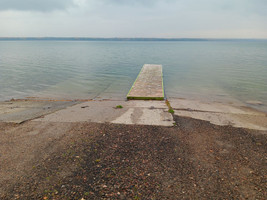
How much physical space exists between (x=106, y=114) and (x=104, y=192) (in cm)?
584

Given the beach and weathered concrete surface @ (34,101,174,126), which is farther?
weathered concrete surface @ (34,101,174,126)

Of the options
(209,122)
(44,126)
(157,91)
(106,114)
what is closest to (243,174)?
(209,122)

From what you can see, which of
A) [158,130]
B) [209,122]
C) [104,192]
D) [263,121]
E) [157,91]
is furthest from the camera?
[157,91]

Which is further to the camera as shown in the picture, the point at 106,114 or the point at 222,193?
the point at 106,114

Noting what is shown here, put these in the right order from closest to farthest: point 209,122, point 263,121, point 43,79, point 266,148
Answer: point 266,148
point 209,122
point 263,121
point 43,79

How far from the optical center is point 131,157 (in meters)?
6.22

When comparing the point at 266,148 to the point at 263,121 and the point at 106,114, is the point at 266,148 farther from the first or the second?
the point at 106,114

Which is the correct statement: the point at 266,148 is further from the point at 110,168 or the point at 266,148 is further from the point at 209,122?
the point at 110,168

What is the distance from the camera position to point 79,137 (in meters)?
7.49

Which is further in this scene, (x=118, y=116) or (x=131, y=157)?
(x=118, y=116)

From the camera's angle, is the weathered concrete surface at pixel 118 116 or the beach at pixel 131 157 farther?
the weathered concrete surface at pixel 118 116

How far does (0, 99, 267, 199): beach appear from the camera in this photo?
16.0ft

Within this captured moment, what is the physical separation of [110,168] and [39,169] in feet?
6.93

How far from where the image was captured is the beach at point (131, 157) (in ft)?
16.0
